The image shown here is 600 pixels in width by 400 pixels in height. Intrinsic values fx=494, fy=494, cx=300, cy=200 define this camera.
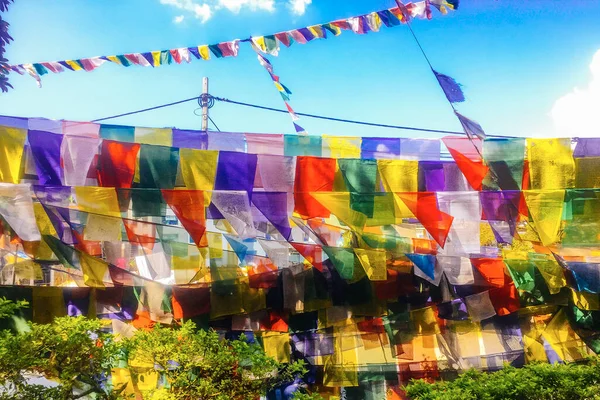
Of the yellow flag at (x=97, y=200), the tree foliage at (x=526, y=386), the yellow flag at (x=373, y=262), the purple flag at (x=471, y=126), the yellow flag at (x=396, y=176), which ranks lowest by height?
the tree foliage at (x=526, y=386)

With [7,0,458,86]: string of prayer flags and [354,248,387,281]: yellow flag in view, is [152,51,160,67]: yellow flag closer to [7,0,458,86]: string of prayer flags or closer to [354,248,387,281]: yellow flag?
[7,0,458,86]: string of prayer flags

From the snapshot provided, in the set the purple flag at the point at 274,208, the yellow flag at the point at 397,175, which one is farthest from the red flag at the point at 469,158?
the purple flag at the point at 274,208

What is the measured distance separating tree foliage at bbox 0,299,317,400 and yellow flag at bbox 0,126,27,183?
A: 1.39 meters

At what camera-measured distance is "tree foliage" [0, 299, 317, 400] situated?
14.9 ft

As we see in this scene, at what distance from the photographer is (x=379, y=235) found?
622 centimetres

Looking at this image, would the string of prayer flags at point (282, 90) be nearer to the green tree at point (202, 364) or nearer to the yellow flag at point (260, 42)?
the yellow flag at point (260, 42)

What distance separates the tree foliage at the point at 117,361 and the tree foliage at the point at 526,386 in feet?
4.37

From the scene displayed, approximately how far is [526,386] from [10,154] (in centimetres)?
597

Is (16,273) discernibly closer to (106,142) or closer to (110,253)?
(110,253)

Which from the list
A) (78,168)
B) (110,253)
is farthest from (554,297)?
(78,168)

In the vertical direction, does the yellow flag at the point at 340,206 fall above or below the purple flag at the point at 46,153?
below

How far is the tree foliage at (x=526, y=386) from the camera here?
496cm

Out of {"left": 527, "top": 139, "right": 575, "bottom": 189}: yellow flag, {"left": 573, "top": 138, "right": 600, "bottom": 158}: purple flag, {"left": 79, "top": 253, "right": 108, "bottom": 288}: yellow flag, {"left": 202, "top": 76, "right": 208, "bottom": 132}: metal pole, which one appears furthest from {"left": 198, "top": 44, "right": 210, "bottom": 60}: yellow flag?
{"left": 573, "top": 138, "right": 600, "bottom": 158}: purple flag

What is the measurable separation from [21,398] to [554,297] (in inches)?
258
